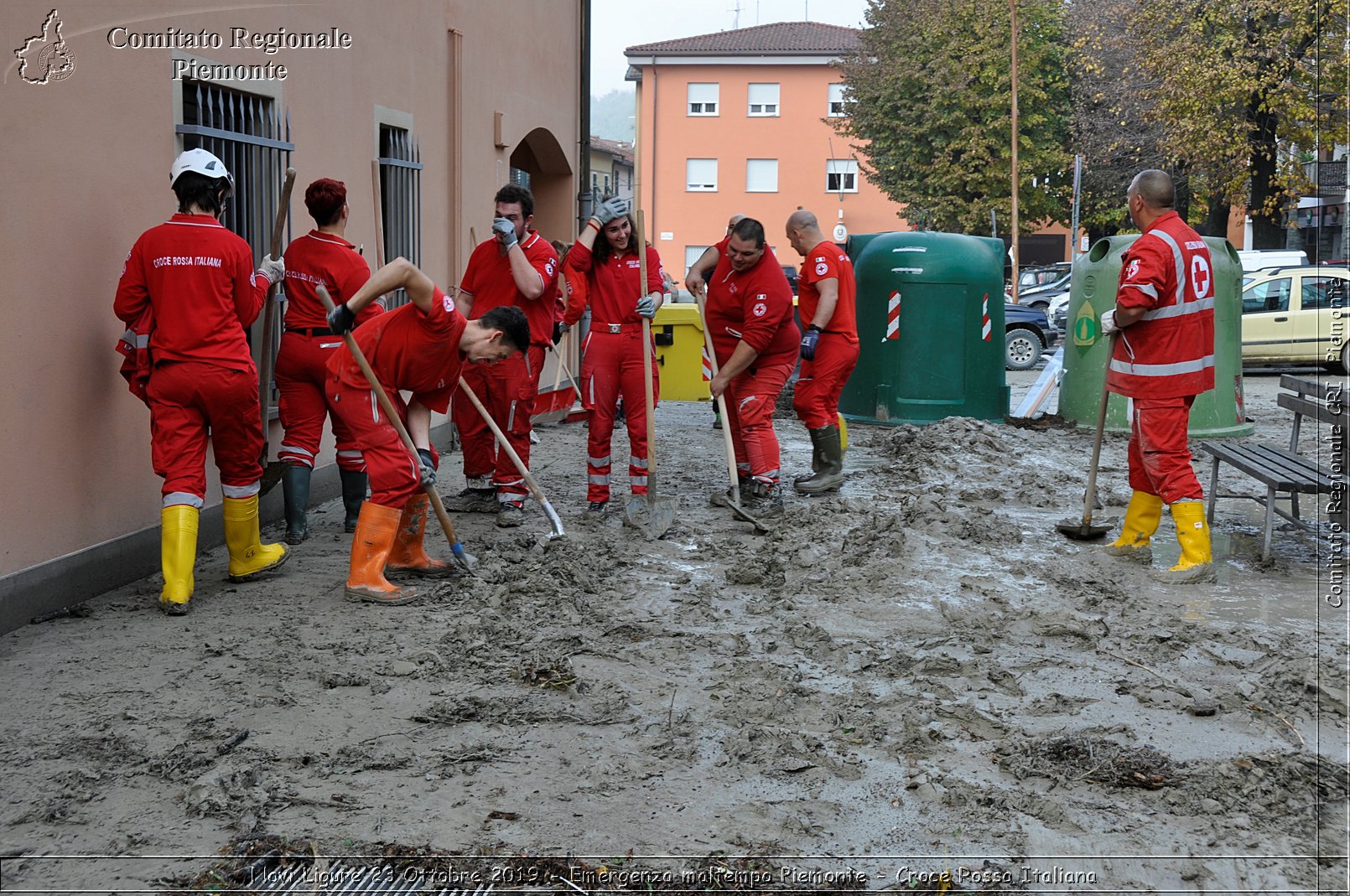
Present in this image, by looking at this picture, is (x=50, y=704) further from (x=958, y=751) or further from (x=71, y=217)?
(x=958, y=751)

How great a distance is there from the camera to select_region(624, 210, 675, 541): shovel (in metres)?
7.23

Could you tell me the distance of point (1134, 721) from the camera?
13.9 feet

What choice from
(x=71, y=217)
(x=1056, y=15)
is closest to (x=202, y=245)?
(x=71, y=217)

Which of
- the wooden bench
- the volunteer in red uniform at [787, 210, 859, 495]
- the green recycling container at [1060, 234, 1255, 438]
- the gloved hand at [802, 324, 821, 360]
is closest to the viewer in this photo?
the wooden bench

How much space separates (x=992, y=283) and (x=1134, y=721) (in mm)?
8232

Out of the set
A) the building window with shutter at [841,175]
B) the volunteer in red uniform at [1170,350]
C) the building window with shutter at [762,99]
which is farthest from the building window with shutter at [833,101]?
the volunteer in red uniform at [1170,350]

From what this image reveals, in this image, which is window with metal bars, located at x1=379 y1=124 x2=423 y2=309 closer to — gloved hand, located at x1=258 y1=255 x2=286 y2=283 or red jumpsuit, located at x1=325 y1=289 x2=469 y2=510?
gloved hand, located at x1=258 y1=255 x2=286 y2=283

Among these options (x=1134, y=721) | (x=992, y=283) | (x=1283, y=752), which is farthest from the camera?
(x=992, y=283)

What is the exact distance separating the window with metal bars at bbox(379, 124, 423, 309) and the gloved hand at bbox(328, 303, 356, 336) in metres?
3.93

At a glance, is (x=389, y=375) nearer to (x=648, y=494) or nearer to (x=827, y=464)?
(x=648, y=494)

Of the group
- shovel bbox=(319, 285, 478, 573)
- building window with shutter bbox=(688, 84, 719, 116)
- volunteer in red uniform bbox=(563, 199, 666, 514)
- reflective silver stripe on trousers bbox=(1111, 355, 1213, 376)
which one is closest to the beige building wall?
shovel bbox=(319, 285, 478, 573)

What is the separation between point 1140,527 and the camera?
659cm

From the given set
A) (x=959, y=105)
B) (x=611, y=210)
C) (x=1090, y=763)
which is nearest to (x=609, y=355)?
(x=611, y=210)

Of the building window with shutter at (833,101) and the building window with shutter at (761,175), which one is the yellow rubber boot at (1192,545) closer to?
the building window with shutter at (833,101)
